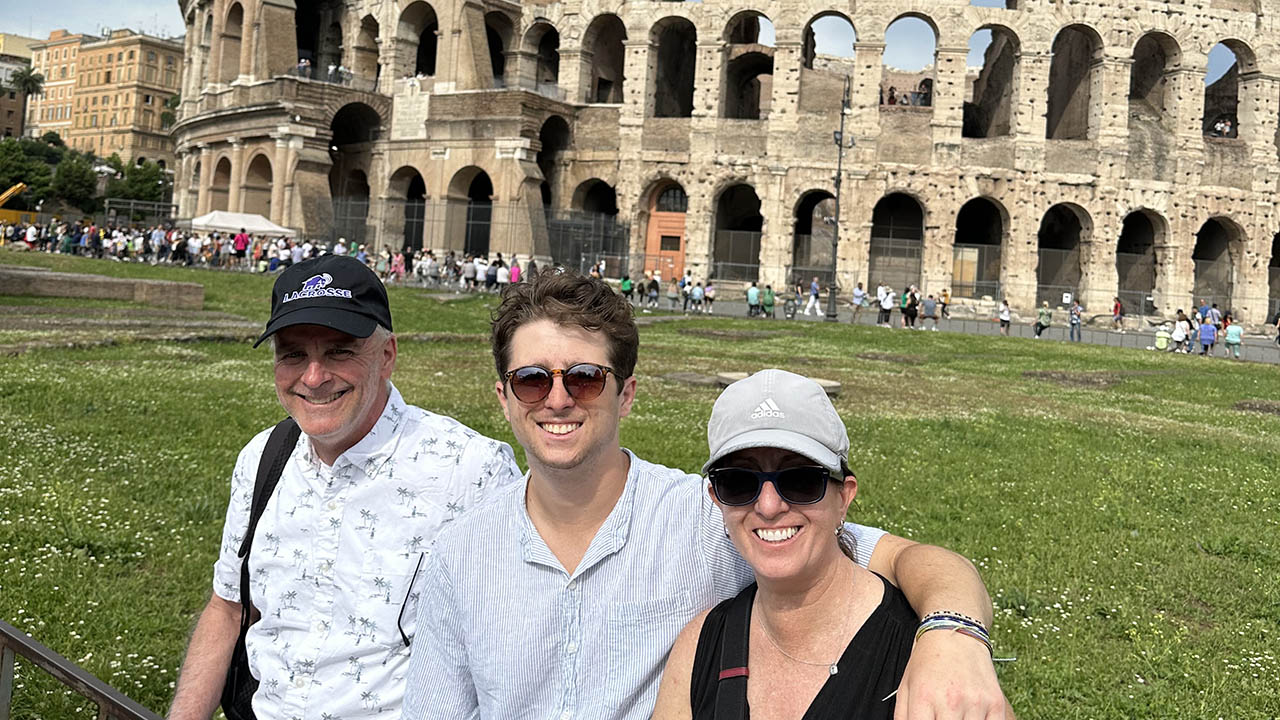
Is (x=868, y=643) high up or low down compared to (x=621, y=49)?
down

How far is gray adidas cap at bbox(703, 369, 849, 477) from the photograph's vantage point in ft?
6.95

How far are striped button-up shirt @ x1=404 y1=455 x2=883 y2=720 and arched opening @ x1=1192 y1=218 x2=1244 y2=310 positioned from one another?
39.6 meters

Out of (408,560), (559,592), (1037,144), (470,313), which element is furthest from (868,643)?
(1037,144)

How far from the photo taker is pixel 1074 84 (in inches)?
1495

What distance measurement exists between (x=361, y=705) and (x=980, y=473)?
7.80 metres

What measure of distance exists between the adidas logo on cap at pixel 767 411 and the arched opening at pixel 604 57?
124 feet

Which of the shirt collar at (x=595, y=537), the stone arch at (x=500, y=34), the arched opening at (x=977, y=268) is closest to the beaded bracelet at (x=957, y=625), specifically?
the shirt collar at (x=595, y=537)

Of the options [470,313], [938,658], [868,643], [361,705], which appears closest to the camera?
[938,658]

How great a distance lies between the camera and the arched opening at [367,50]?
41.3 m

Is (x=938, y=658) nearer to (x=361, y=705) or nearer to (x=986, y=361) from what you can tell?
(x=361, y=705)

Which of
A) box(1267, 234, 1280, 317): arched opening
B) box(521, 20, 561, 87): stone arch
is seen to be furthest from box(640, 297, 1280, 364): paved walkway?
box(521, 20, 561, 87): stone arch

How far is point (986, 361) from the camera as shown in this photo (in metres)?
21.1

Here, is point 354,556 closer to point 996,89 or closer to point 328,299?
point 328,299

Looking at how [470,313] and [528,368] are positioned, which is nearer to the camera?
[528,368]
